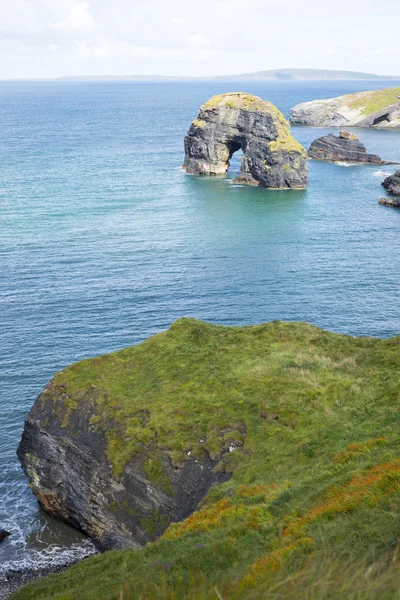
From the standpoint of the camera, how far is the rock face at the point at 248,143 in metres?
146

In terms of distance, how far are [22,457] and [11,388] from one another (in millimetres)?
14626

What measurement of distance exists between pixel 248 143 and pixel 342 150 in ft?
152

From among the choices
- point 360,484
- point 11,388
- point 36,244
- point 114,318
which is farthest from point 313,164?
point 360,484

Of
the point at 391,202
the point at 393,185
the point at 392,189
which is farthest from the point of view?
the point at 393,185

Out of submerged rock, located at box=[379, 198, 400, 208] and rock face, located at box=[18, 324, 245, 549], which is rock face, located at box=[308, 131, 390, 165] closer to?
submerged rock, located at box=[379, 198, 400, 208]

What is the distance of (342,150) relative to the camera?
7328 inches

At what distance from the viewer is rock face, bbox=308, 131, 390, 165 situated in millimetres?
183125

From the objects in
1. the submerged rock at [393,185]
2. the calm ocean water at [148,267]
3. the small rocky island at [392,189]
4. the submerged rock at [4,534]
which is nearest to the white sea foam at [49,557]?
the calm ocean water at [148,267]

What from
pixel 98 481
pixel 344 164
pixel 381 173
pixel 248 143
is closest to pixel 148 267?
pixel 98 481

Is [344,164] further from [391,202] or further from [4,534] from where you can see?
[4,534]

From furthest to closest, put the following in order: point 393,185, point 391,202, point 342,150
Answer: point 342,150
point 393,185
point 391,202

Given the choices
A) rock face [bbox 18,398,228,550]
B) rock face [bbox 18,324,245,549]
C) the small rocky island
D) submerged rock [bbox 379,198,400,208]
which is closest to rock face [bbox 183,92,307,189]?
Answer: the small rocky island

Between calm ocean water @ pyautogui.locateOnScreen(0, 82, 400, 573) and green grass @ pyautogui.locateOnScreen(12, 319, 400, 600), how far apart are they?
1127 cm

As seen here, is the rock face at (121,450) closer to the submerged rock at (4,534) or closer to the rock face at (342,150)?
the submerged rock at (4,534)
